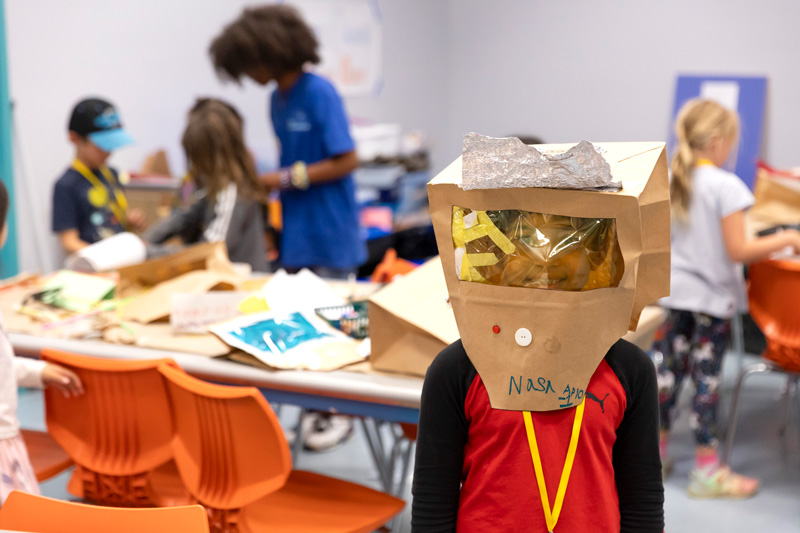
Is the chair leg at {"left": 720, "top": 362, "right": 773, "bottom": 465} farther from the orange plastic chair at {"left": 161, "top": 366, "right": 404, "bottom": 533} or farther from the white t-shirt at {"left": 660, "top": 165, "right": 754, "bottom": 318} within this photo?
the orange plastic chair at {"left": 161, "top": 366, "right": 404, "bottom": 533}

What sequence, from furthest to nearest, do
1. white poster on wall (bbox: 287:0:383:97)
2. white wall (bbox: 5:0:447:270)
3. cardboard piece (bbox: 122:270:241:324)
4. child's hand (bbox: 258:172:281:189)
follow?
white poster on wall (bbox: 287:0:383:97)
white wall (bbox: 5:0:447:270)
child's hand (bbox: 258:172:281:189)
cardboard piece (bbox: 122:270:241:324)

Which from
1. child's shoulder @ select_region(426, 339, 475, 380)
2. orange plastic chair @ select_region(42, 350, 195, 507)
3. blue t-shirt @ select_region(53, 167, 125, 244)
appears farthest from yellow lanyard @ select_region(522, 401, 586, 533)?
blue t-shirt @ select_region(53, 167, 125, 244)

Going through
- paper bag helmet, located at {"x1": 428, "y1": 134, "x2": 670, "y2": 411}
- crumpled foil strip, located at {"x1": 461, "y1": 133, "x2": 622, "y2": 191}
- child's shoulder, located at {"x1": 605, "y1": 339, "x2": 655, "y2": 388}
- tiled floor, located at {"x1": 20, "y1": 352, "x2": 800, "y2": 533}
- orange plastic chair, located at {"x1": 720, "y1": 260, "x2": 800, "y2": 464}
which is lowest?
tiled floor, located at {"x1": 20, "y1": 352, "x2": 800, "y2": 533}

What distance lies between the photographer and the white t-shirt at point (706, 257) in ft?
8.16

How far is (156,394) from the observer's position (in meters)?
1.66

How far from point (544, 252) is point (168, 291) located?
1.43 metres

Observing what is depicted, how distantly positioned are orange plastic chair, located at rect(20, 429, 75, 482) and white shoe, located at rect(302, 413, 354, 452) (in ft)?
3.66

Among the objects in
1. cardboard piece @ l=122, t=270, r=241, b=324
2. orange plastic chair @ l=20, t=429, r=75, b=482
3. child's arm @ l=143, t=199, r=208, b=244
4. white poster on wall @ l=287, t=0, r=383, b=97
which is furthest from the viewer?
white poster on wall @ l=287, t=0, r=383, b=97

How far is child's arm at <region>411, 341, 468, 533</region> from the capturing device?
1106 mm

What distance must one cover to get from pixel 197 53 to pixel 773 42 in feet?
10.5

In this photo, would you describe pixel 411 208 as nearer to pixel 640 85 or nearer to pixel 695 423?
pixel 640 85

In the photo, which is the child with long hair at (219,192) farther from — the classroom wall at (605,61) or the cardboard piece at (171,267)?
the classroom wall at (605,61)

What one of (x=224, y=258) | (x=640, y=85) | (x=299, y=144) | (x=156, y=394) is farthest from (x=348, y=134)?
(x=640, y=85)

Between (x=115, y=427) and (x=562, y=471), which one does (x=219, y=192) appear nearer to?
(x=115, y=427)
